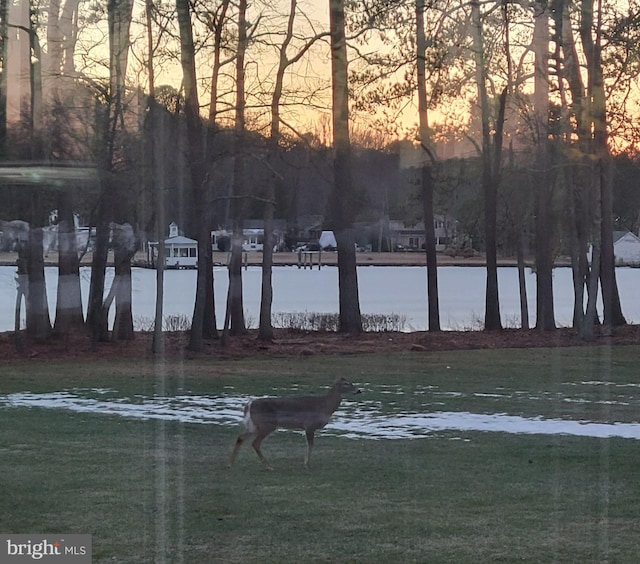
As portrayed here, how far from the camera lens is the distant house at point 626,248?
11.7 meters

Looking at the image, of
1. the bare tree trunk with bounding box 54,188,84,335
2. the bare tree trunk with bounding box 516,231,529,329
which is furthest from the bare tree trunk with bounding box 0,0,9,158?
the bare tree trunk with bounding box 516,231,529,329

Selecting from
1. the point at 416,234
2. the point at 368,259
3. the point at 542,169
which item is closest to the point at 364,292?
the point at 368,259

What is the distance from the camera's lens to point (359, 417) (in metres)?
7.34

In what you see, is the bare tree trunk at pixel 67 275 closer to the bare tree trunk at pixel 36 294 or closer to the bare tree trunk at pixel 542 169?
the bare tree trunk at pixel 36 294

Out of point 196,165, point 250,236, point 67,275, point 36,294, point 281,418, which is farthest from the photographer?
point 36,294

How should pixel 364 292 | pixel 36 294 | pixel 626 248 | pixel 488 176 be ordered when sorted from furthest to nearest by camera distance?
1. pixel 626 248
2. pixel 36 294
3. pixel 488 176
4. pixel 364 292

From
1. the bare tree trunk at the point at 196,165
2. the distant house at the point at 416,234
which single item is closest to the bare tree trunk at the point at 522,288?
the distant house at the point at 416,234

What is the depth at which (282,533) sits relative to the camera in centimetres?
448

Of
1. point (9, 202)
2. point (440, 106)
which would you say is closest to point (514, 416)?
point (440, 106)

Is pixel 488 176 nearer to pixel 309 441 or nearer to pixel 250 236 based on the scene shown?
pixel 250 236

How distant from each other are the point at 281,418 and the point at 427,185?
4.09m

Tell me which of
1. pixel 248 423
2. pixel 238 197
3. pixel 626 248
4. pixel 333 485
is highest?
pixel 238 197

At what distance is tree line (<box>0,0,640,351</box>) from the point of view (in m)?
9.19

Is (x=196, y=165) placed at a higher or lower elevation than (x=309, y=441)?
higher
